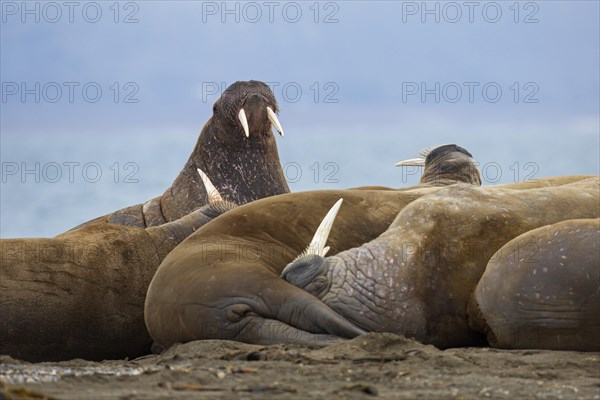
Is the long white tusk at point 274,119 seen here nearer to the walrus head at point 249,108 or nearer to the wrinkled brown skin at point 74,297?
the walrus head at point 249,108

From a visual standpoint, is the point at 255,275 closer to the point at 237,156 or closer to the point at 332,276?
the point at 332,276

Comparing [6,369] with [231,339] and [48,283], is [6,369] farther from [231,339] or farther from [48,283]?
[48,283]

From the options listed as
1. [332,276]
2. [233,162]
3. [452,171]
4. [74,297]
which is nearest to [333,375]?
[332,276]

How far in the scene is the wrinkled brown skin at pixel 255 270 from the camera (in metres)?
6.77

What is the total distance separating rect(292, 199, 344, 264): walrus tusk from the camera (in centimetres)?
718

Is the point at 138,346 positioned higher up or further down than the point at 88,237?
further down

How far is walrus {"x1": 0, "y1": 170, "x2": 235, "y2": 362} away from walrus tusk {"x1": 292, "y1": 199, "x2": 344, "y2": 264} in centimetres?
164

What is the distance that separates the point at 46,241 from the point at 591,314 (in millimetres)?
4194

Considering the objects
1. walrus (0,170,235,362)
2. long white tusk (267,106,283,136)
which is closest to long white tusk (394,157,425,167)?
long white tusk (267,106,283,136)

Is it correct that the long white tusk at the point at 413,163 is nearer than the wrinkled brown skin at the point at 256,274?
No

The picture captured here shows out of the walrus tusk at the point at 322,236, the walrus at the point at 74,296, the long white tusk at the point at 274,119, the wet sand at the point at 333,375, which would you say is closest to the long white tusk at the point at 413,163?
the long white tusk at the point at 274,119

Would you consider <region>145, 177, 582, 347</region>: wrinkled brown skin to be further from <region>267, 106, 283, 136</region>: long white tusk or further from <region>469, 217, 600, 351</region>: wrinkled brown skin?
<region>267, 106, 283, 136</region>: long white tusk

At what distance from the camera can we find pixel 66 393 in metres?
4.50

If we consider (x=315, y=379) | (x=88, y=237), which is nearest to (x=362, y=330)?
(x=315, y=379)
